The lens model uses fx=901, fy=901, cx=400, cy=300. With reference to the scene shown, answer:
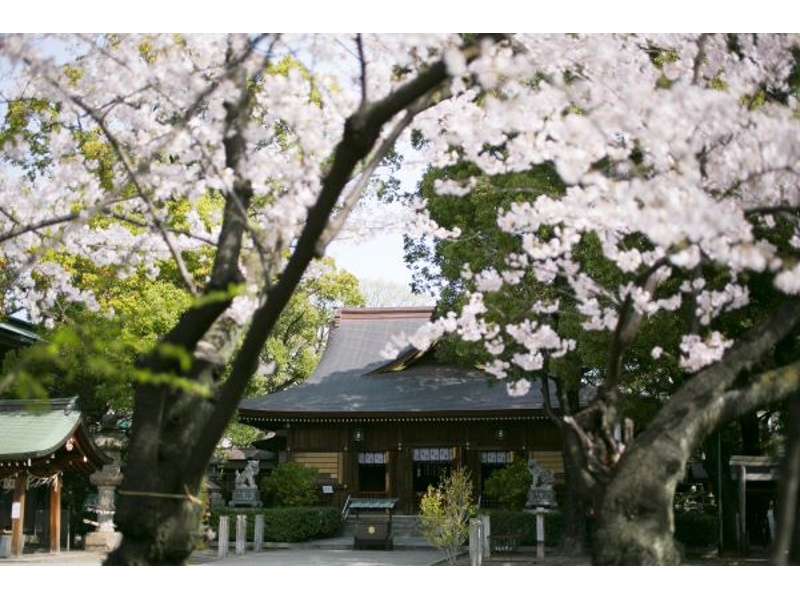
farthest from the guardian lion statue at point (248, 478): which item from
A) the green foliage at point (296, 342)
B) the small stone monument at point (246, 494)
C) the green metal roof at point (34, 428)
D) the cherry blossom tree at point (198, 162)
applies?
the cherry blossom tree at point (198, 162)

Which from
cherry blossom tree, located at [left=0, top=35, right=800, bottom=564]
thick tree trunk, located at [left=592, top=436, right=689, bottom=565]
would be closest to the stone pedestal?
cherry blossom tree, located at [left=0, top=35, right=800, bottom=564]

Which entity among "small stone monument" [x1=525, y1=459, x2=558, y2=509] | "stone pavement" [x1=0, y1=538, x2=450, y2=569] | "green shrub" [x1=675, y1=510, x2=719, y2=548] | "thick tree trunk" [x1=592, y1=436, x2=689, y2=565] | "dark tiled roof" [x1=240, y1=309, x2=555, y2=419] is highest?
"dark tiled roof" [x1=240, y1=309, x2=555, y2=419]

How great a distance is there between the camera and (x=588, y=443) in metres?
4.36

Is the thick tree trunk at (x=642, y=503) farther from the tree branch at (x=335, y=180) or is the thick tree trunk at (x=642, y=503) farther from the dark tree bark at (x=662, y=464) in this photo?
the tree branch at (x=335, y=180)

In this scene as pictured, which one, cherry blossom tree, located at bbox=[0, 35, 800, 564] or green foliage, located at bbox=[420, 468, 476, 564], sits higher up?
cherry blossom tree, located at bbox=[0, 35, 800, 564]

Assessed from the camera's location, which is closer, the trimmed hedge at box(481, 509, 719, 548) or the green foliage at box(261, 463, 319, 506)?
the trimmed hedge at box(481, 509, 719, 548)

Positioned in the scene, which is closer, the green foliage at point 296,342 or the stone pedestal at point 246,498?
the stone pedestal at point 246,498

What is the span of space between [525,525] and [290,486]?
377cm

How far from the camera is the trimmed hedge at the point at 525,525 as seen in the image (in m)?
11.7

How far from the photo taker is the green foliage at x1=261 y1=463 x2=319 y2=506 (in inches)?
536

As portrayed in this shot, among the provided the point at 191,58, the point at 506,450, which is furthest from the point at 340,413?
the point at 191,58

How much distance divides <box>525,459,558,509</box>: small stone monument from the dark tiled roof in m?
1.71

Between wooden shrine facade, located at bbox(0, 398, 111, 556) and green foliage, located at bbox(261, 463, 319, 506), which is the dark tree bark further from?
green foliage, located at bbox(261, 463, 319, 506)

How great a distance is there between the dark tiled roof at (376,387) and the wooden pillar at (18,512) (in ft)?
13.2
